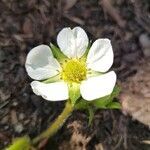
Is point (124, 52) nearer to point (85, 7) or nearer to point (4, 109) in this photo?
point (85, 7)

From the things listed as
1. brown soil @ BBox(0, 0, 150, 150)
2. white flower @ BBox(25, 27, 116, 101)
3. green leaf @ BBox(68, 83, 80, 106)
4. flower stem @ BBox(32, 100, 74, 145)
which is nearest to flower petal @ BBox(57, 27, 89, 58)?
white flower @ BBox(25, 27, 116, 101)

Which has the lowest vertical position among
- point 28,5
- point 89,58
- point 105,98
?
point 105,98

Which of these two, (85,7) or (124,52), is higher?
(85,7)

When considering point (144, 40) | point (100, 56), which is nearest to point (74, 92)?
point (100, 56)

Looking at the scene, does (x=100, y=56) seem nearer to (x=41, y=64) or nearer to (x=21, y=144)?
(x=41, y=64)

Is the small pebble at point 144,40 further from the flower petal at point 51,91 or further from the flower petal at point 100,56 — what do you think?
the flower petal at point 51,91

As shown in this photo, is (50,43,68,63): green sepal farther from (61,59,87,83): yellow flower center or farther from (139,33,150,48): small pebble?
(139,33,150,48): small pebble

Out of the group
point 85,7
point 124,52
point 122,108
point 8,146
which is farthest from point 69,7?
point 8,146

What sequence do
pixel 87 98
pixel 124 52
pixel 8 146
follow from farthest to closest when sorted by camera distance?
pixel 124 52, pixel 8 146, pixel 87 98
